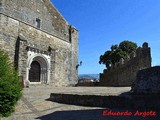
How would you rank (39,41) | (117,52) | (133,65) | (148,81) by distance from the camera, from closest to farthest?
(148,81) → (133,65) → (39,41) → (117,52)

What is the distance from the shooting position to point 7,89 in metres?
4.67

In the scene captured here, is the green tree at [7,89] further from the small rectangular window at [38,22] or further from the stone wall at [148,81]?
the small rectangular window at [38,22]

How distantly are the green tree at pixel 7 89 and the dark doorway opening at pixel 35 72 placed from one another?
Answer: 12.8m

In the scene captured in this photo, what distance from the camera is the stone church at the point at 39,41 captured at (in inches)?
612

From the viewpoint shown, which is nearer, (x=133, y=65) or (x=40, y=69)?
(x=133, y=65)

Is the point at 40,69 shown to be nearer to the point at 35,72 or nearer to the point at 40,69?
the point at 40,69

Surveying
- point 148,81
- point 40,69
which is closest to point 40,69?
point 40,69

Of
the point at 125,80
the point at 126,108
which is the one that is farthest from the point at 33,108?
the point at 125,80

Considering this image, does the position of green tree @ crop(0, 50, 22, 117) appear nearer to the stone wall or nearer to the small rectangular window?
the stone wall

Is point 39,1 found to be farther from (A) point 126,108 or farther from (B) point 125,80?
(A) point 126,108

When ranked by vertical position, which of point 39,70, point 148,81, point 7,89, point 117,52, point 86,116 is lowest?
point 86,116

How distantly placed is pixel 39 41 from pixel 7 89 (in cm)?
1412

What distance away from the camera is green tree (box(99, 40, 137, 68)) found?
122ft

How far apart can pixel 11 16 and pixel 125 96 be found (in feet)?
43.3
